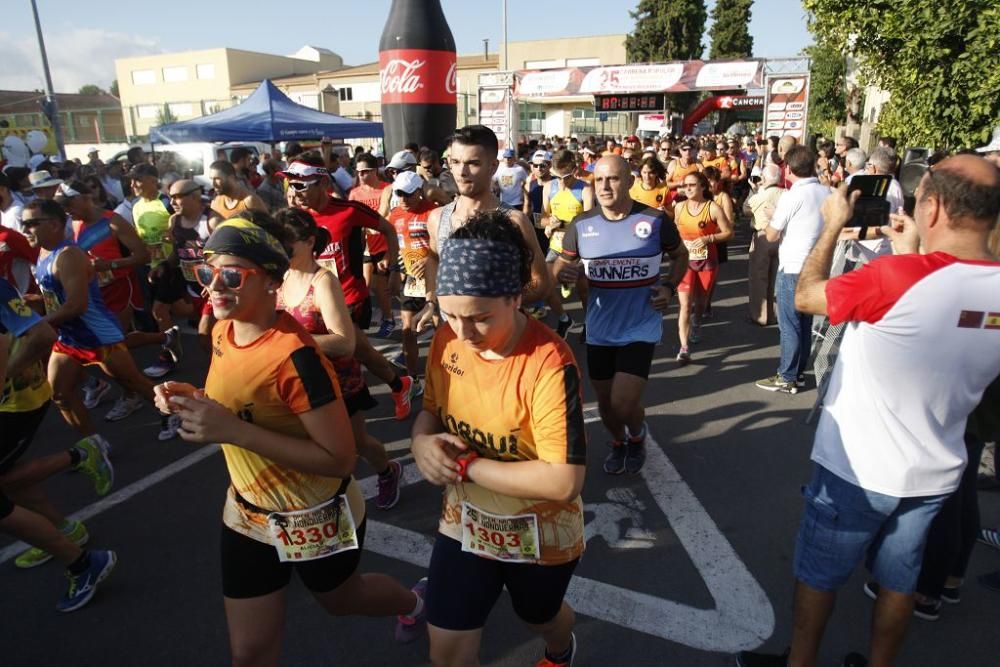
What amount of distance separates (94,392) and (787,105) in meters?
15.0

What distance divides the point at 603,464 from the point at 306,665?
2.34 meters

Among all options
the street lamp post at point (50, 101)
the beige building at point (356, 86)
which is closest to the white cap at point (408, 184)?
the street lamp post at point (50, 101)

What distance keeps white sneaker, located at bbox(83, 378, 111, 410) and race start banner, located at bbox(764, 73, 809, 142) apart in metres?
14.5

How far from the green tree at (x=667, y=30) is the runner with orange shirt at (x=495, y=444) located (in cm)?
5040

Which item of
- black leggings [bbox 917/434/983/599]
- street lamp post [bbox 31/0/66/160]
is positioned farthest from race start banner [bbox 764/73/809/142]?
Result: street lamp post [bbox 31/0/66/160]

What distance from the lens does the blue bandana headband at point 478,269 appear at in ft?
5.81

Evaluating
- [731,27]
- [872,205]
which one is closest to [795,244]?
[872,205]

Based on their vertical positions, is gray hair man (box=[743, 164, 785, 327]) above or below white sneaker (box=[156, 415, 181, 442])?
above

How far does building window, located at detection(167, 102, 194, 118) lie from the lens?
61.9m

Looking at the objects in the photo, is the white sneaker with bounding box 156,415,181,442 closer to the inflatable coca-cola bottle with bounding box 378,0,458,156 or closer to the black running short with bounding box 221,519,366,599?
the black running short with bounding box 221,519,366,599

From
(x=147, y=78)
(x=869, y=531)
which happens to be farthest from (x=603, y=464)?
(x=147, y=78)

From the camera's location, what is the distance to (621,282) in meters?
4.03

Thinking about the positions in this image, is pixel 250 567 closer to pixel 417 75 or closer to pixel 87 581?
pixel 87 581

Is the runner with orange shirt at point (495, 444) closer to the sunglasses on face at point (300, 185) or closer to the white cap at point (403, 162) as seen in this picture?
the sunglasses on face at point (300, 185)
